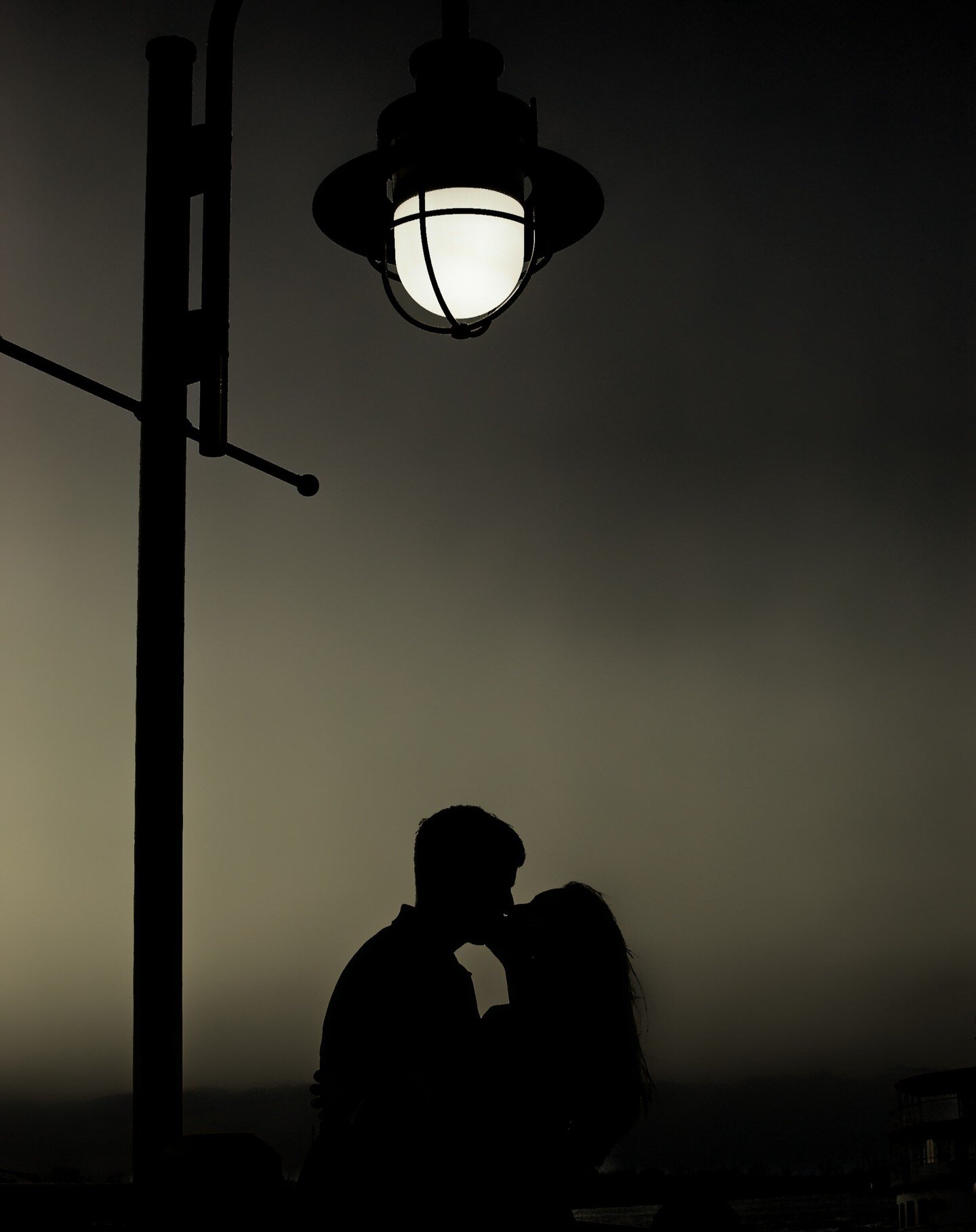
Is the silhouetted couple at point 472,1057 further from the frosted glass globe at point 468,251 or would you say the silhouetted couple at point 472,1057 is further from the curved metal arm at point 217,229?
the frosted glass globe at point 468,251

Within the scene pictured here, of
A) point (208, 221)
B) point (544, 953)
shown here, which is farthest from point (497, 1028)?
point (208, 221)

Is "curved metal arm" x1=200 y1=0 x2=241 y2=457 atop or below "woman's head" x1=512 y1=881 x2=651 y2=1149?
atop

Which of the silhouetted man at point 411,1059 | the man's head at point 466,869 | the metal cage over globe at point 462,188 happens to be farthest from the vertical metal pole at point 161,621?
the man's head at point 466,869

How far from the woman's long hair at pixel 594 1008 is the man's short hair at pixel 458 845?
158 millimetres

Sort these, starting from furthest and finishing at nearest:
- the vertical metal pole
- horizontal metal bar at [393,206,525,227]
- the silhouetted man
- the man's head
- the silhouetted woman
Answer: horizontal metal bar at [393,206,525,227]
the man's head
the silhouetted woman
the silhouetted man
the vertical metal pole

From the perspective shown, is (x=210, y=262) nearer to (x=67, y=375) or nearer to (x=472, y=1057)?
(x=67, y=375)

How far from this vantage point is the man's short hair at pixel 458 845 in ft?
9.33

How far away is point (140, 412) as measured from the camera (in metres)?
2.75

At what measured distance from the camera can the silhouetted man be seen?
2.48 meters

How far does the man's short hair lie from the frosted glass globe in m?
1.30

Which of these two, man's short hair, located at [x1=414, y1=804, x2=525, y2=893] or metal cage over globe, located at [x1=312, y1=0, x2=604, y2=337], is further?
metal cage over globe, located at [x1=312, y1=0, x2=604, y2=337]

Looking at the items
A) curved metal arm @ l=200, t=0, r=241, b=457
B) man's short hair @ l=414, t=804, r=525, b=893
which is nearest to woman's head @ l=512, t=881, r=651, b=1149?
man's short hair @ l=414, t=804, r=525, b=893

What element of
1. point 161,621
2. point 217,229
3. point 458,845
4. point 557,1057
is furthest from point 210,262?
point 557,1057

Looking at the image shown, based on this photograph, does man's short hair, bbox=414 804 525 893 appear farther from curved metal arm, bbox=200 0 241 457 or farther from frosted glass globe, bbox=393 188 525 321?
frosted glass globe, bbox=393 188 525 321
